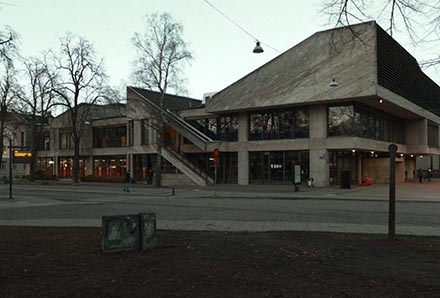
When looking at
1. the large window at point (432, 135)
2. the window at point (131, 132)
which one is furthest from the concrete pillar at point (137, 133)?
the large window at point (432, 135)

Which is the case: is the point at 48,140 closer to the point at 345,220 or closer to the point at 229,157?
the point at 229,157

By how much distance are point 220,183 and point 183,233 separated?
108 feet

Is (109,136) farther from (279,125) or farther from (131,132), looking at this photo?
(279,125)

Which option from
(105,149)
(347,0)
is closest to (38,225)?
(347,0)

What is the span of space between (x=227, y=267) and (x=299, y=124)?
3280cm

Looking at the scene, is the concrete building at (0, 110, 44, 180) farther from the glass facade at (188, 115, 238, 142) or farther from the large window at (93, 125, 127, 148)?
the glass facade at (188, 115, 238, 142)

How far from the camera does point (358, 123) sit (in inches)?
1464

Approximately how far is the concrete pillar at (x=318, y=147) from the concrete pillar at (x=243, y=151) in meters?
6.95

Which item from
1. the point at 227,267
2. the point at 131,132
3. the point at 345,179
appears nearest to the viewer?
the point at 227,267

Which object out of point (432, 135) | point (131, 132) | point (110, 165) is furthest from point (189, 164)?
point (432, 135)

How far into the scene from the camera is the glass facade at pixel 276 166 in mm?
38406

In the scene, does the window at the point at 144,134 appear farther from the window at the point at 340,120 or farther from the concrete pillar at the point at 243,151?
the window at the point at 340,120

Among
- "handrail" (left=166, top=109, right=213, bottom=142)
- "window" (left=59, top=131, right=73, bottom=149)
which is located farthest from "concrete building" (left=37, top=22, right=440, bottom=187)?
"window" (left=59, top=131, right=73, bottom=149)

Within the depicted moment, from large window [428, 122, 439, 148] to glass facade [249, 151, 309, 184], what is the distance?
2164 centimetres
